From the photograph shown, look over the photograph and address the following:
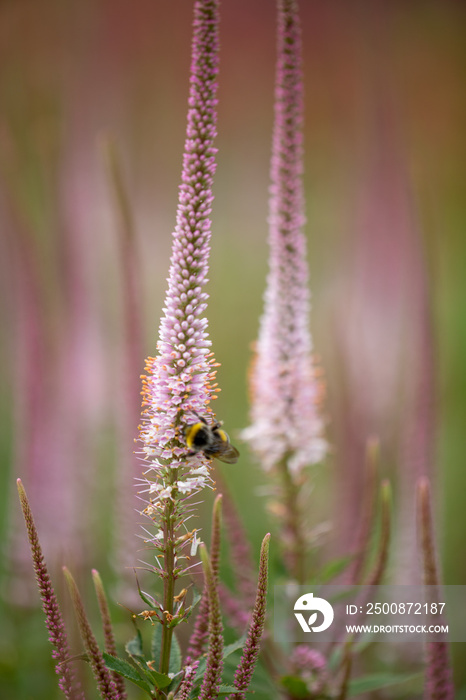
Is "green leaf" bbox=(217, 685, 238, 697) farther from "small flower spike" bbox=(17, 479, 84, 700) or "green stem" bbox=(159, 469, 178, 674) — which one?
"small flower spike" bbox=(17, 479, 84, 700)

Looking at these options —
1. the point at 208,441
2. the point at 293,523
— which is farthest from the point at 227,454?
the point at 293,523

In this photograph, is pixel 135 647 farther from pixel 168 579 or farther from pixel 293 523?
pixel 293 523

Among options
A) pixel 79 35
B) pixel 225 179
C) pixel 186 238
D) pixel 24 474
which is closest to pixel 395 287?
pixel 225 179

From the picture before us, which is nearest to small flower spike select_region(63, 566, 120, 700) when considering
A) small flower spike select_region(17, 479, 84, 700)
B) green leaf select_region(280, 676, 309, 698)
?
small flower spike select_region(17, 479, 84, 700)

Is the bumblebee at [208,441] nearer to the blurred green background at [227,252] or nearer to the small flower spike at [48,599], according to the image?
the small flower spike at [48,599]

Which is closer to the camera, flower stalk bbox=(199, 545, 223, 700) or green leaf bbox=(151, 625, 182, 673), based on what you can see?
flower stalk bbox=(199, 545, 223, 700)

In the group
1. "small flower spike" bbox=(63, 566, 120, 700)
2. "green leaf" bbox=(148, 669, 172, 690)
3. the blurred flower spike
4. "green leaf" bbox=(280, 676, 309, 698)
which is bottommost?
"green leaf" bbox=(280, 676, 309, 698)
